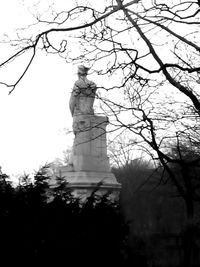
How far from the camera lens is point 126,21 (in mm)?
9055

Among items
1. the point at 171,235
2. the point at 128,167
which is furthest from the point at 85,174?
the point at 128,167

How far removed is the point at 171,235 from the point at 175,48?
4.52 metres

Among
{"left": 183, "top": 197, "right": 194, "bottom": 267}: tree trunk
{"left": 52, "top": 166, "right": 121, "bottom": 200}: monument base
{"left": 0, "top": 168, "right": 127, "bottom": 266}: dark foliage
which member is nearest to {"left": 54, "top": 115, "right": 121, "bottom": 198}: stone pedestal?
{"left": 52, "top": 166, "right": 121, "bottom": 200}: monument base

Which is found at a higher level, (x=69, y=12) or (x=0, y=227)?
(x=69, y=12)

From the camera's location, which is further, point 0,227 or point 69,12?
point 69,12

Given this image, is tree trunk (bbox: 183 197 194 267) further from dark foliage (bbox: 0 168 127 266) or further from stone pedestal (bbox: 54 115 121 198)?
stone pedestal (bbox: 54 115 121 198)

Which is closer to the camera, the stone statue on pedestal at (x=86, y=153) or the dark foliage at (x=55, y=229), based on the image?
the dark foliage at (x=55, y=229)

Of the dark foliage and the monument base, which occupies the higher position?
the monument base

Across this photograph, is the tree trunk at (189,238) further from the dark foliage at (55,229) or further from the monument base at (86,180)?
the monument base at (86,180)

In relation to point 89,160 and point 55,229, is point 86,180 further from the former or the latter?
point 55,229

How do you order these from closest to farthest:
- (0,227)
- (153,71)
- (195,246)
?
(0,227), (153,71), (195,246)

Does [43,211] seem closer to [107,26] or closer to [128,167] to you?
[107,26]

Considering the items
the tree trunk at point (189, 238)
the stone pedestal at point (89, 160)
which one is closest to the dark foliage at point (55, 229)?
the tree trunk at point (189, 238)

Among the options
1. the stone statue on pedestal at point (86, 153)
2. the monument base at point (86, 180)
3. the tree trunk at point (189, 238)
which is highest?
the stone statue on pedestal at point (86, 153)
